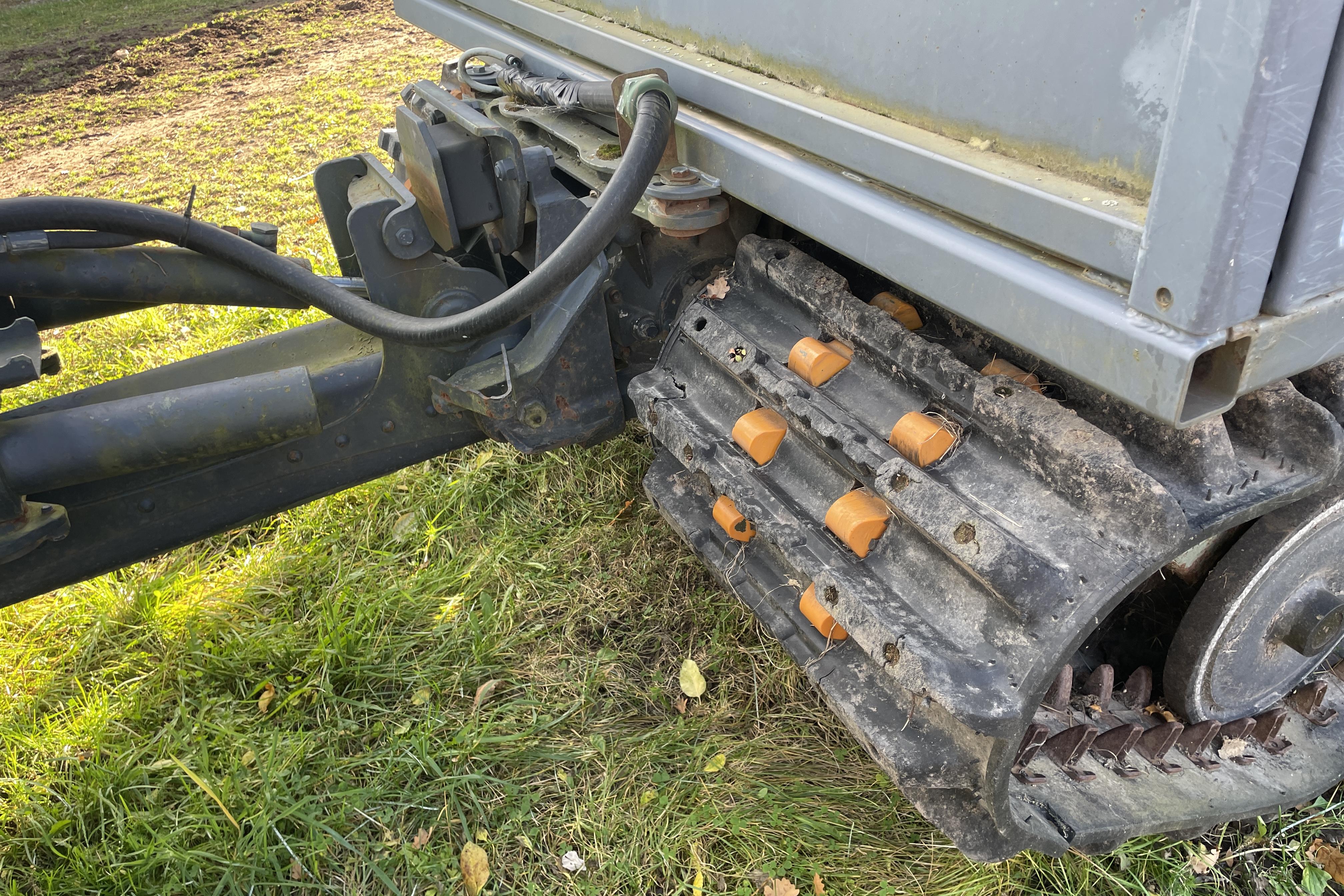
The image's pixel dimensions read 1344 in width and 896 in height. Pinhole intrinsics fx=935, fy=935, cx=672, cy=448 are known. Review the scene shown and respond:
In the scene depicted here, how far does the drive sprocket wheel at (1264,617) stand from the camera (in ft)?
5.10

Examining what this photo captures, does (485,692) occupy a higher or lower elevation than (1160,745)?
lower

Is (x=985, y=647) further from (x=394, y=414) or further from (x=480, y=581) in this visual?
(x=480, y=581)

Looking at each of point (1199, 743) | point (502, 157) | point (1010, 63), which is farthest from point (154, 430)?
point (1199, 743)

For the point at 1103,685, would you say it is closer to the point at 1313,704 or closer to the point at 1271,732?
the point at 1271,732

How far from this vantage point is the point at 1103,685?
168 cm

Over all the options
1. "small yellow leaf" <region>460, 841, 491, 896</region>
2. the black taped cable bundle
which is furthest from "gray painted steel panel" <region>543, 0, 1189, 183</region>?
"small yellow leaf" <region>460, 841, 491, 896</region>

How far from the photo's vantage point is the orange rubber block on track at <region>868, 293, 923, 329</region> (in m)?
1.71

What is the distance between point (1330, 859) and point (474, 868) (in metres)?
1.70

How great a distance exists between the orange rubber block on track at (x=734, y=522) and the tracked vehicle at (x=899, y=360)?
0.03 metres

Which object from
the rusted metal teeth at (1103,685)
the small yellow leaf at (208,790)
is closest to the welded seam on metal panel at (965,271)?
the rusted metal teeth at (1103,685)

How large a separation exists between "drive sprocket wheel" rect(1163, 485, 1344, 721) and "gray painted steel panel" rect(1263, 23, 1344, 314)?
677 millimetres

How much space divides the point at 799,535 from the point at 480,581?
48.5 inches

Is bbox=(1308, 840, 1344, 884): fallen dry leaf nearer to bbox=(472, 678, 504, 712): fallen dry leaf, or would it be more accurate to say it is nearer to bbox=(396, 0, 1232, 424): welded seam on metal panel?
bbox=(396, 0, 1232, 424): welded seam on metal panel

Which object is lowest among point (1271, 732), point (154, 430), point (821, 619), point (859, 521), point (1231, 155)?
point (1271, 732)
